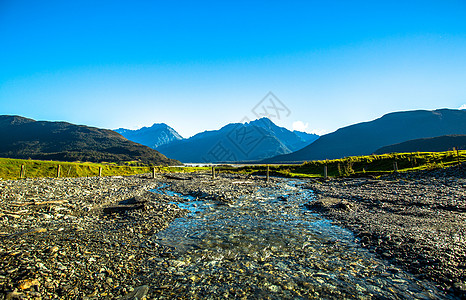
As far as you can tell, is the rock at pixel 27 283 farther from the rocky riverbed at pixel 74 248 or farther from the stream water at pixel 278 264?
the stream water at pixel 278 264

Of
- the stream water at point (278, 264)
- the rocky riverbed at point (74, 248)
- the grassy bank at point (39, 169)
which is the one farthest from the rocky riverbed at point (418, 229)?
the grassy bank at point (39, 169)

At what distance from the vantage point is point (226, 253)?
959 cm

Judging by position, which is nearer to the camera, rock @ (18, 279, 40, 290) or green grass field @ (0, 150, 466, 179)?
rock @ (18, 279, 40, 290)

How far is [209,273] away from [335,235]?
762 centimetres

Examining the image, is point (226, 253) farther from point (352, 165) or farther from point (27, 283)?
point (352, 165)

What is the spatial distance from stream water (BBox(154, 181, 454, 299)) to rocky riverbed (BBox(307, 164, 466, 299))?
0.78 meters

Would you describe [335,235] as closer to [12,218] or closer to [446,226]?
[446,226]

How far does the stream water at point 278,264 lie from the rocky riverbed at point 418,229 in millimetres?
778

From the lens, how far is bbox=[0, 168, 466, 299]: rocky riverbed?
668cm

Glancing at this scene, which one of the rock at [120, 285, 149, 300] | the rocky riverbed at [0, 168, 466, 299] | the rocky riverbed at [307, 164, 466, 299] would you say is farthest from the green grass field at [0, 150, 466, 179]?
the rock at [120, 285, 149, 300]

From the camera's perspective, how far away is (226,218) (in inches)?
616

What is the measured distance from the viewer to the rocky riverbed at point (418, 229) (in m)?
7.74

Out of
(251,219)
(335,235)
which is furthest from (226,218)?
(335,235)

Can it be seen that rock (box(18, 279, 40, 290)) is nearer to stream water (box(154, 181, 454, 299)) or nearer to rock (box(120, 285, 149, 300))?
rock (box(120, 285, 149, 300))
